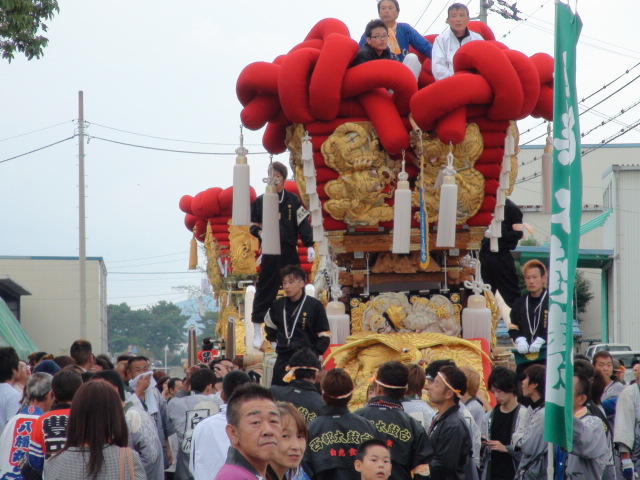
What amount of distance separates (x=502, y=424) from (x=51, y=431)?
3.17 meters

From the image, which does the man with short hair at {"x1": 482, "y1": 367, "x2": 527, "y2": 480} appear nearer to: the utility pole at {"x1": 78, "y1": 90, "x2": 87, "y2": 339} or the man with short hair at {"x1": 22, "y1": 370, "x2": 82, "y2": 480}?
the man with short hair at {"x1": 22, "y1": 370, "x2": 82, "y2": 480}

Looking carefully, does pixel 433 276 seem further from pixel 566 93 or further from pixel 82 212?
pixel 82 212

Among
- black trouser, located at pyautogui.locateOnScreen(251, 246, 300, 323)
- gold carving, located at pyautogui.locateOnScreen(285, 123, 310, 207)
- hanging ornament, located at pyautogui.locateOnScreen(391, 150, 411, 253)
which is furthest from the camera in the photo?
black trouser, located at pyautogui.locateOnScreen(251, 246, 300, 323)

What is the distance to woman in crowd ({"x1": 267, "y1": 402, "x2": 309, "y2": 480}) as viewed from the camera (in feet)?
13.6

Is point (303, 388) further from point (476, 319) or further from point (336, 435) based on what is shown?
point (476, 319)

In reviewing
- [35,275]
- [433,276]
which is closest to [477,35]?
[433,276]

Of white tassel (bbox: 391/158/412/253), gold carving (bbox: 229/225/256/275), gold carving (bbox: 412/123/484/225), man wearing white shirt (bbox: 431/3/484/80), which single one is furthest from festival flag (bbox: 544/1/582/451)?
gold carving (bbox: 229/225/256/275)

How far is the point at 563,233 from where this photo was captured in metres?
5.43

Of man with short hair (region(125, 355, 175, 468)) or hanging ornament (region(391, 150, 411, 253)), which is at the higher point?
hanging ornament (region(391, 150, 411, 253))

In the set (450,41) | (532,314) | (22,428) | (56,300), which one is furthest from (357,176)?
(56,300)

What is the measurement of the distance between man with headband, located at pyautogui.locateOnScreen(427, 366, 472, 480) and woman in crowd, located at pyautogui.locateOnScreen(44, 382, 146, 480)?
6.78 feet

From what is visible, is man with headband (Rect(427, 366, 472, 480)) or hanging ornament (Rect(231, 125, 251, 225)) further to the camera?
hanging ornament (Rect(231, 125, 251, 225))

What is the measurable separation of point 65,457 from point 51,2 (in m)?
7.92

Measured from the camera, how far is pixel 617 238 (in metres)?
25.6
